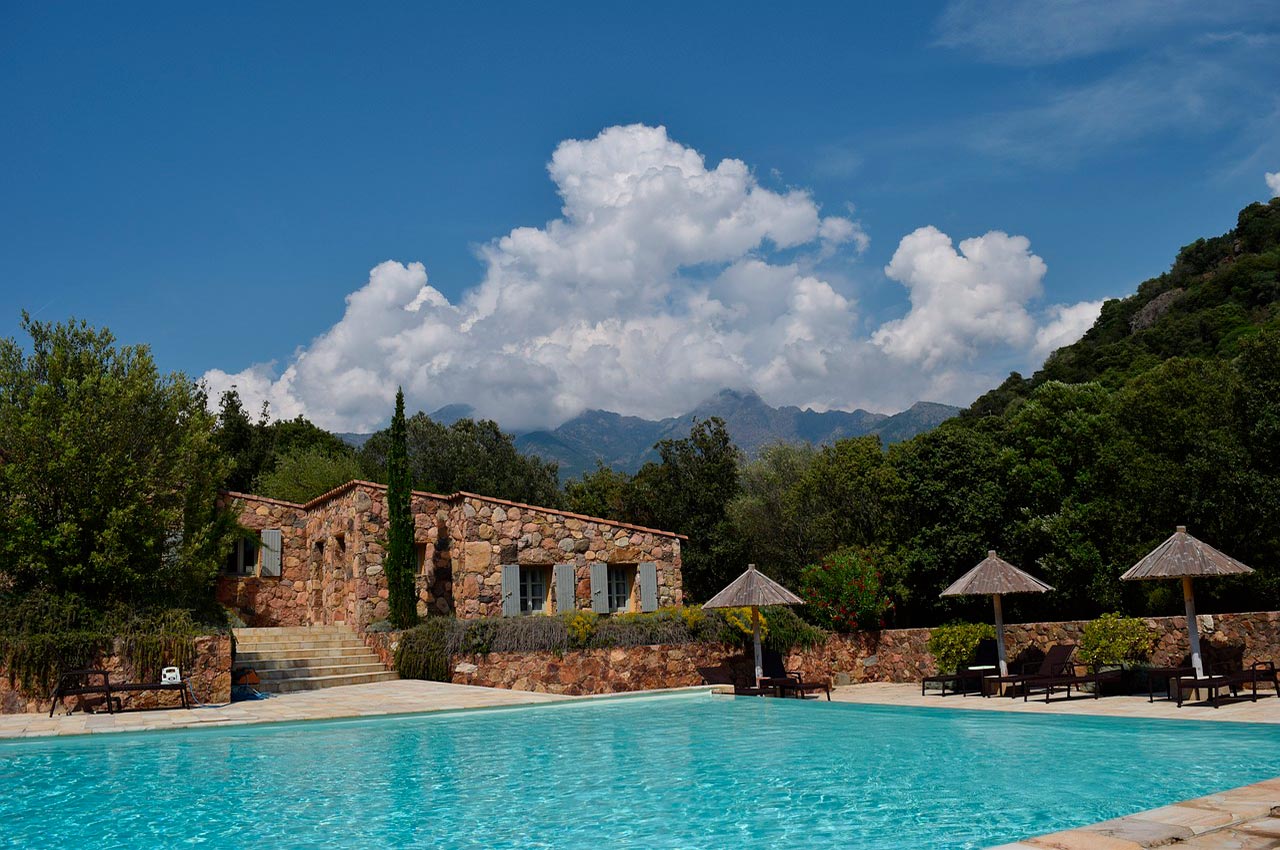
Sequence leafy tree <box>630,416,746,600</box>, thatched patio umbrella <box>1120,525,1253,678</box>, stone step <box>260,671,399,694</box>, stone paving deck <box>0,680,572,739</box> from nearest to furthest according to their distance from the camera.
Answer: thatched patio umbrella <box>1120,525,1253,678</box>
stone paving deck <box>0,680,572,739</box>
stone step <box>260,671,399,694</box>
leafy tree <box>630,416,746,600</box>

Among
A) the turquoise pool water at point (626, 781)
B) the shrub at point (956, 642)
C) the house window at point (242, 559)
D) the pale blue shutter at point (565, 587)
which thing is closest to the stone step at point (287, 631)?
the house window at point (242, 559)

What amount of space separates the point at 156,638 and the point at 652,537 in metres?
11.5

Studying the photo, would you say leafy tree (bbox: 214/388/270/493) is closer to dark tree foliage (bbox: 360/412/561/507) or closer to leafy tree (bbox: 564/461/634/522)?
dark tree foliage (bbox: 360/412/561/507)

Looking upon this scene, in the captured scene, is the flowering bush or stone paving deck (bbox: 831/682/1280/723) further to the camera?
the flowering bush

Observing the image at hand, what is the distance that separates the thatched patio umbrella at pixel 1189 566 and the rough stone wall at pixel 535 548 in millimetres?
11788

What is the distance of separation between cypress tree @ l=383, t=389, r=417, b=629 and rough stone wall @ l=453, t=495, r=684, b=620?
1294 millimetres

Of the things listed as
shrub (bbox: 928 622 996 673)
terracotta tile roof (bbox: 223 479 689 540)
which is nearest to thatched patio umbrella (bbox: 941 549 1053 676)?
shrub (bbox: 928 622 996 673)

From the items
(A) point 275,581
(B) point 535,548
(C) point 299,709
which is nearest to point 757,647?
(B) point 535,548

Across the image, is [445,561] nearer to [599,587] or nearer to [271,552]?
[599,587]

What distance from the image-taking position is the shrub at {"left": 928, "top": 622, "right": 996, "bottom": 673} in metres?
15.7

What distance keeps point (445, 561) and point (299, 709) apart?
750cm

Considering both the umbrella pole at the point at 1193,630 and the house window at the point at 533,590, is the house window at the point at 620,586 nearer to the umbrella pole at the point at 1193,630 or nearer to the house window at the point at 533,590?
the house window at the point at 533,590

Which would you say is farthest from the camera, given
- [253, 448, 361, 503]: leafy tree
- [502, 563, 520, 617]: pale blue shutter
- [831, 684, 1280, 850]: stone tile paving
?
[253, 448, 361, 503]: leafy tree

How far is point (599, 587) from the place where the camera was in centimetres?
2141
